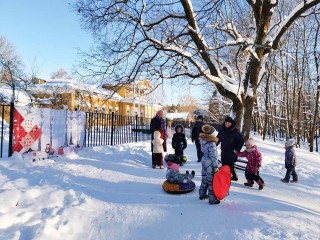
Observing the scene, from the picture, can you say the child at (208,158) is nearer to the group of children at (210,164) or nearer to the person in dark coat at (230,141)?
the group of children at (210,164)

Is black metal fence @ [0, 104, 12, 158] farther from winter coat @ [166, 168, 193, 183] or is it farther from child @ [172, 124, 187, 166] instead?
child @ [172, 124, 187, 166]

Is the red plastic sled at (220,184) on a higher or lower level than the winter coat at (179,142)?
lower

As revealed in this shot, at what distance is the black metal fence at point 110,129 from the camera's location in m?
12.4

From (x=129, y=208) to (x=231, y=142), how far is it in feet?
10.3

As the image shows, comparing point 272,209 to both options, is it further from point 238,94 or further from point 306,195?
point 238,94

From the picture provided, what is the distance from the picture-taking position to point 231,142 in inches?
278

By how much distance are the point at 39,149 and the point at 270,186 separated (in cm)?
648

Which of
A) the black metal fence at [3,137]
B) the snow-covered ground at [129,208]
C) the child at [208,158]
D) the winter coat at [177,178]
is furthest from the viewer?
the black metal fence at [3,137]

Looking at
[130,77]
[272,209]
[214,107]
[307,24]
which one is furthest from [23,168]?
[214,107]

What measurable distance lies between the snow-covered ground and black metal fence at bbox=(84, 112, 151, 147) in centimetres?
452

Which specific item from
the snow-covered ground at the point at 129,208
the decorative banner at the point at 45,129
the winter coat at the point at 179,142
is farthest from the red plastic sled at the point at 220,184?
the decorative banner at the point at 45,129

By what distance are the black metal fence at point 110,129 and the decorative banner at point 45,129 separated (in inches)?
47.1

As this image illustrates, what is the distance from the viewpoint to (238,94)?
12.1 m

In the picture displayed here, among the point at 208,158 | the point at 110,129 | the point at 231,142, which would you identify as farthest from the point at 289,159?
the point at 110,129
